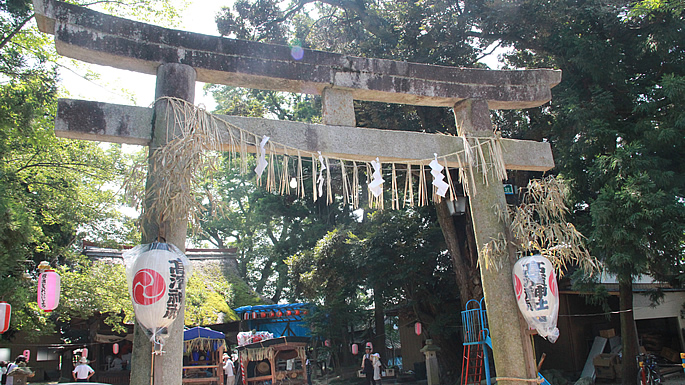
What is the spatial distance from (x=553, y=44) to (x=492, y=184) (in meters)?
7.28

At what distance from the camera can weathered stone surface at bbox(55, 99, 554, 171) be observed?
4250mm

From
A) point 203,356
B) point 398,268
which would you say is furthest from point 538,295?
point 203,356

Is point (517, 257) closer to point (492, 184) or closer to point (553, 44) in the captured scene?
point (492, 184)

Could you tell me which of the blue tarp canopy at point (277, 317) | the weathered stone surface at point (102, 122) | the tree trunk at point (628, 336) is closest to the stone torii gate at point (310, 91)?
the weathered stone surface at point (102, 122)

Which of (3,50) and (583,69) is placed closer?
(3,50)

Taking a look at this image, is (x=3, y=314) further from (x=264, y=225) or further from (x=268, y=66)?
(x=264, y=225)

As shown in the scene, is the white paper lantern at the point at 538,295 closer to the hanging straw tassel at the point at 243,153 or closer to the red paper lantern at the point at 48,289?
the hanging straw tassel at the point at 243,153

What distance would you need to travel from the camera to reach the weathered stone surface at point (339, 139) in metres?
4.25

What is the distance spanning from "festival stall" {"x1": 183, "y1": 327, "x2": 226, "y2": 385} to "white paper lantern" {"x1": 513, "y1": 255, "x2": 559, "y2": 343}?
919cm

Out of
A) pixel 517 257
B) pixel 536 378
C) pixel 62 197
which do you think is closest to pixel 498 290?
pixel 517 257

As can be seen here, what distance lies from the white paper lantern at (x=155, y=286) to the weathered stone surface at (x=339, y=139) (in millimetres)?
1162

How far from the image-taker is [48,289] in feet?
30.3

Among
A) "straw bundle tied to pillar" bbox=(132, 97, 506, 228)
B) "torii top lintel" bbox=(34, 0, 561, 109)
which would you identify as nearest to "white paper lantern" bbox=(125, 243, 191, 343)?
"straw bundle tied to pillar" bbox=(132, 97, 506, 228)

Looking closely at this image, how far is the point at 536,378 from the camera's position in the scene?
16.1 ft
